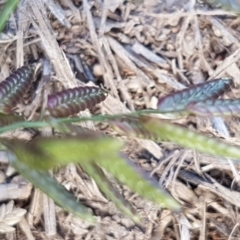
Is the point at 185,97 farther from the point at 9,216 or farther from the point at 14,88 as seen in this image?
the point at 9,216

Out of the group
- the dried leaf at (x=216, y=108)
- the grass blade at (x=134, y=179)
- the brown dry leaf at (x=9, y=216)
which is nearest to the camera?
the grass blade at (x=134, y=179)

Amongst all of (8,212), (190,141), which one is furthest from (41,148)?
(8,212)

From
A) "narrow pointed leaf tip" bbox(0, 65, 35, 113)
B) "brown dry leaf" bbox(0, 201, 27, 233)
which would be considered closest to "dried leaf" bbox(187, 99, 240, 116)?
"narrow pointed leaf tip" bbox(0, 65, 35, 113)

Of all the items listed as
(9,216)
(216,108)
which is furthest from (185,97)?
(9,216)

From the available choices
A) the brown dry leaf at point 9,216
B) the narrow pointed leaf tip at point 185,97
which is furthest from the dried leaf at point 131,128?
the brown dry leaf at point 9,216

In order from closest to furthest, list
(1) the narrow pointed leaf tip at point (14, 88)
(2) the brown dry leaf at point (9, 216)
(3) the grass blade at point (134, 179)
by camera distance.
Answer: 1. (3) the grass blade at point (134, 179)
2. (1) the narrow pointed leaf tip at point (14, 88)
3. (2) the brown dry leaf at point (9, 216)

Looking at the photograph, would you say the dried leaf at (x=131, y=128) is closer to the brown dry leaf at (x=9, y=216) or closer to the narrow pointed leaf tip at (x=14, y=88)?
the narrow pointed leaf tip at (x=14, y=88)
